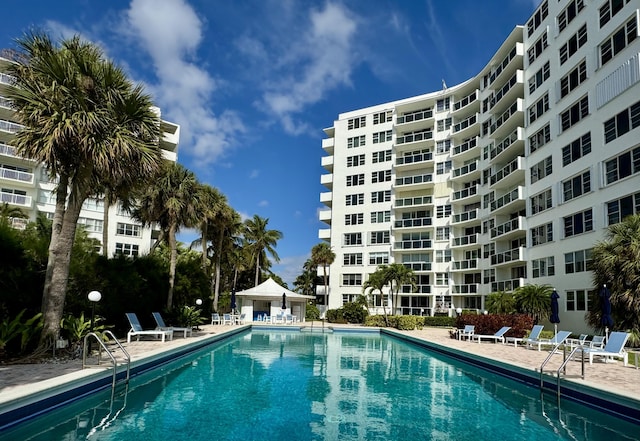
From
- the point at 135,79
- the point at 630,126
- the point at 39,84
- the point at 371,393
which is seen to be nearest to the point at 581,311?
the point at 630,126

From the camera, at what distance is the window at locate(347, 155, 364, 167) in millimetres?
49850

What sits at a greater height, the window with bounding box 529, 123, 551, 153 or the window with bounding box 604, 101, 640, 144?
the window with bounding box 529, 123, 551, 153

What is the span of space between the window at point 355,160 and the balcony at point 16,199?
29.7m

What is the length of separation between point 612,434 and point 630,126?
1833 cm

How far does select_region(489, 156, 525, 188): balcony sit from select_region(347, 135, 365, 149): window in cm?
1624

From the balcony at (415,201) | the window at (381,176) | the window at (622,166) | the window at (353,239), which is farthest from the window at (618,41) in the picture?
the window at (353,239)

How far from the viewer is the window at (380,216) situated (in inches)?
1855

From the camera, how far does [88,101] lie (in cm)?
1241

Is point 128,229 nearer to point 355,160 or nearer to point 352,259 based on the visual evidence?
point 352,259

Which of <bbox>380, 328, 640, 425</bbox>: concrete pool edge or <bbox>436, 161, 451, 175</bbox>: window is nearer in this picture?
<bbox>380, 328, 640, 425</bbox>: concrete pool edge

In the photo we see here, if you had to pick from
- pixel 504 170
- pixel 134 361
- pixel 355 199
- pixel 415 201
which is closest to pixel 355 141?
pixel 355 199

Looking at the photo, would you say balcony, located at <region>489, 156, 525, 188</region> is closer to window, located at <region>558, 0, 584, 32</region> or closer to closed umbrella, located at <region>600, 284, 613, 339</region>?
window, located at <region>558, 0, 584, 32</region>

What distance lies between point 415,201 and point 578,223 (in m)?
20.7

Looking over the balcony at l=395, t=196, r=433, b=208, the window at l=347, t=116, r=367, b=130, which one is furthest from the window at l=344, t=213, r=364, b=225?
the window at l=347, t=116, r=367, b=130
